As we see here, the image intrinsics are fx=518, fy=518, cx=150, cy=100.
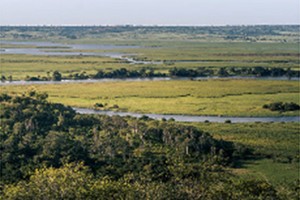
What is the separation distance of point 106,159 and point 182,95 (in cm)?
3814

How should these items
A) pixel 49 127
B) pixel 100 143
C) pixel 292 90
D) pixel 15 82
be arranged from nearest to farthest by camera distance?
pixel 100 143 → pixel 49 127 → pixel 292 90 → pixel 15 82

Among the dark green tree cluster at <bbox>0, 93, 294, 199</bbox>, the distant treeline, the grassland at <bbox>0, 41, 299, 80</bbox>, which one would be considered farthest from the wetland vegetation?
the grassland at <bbox>0, 41, 299, 80</bbox>

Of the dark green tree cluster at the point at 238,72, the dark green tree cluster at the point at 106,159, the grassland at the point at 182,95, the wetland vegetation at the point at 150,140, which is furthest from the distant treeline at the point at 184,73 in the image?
the dark green tree cluster at the point at 106,159

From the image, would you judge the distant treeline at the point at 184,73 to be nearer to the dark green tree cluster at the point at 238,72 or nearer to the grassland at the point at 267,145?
the dark green tree cluster at the point at 238,72

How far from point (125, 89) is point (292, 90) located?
26.1m

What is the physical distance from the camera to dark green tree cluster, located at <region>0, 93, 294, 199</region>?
88.2 feet

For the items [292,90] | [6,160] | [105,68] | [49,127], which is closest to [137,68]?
[105,68]

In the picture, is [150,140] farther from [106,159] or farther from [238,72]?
[238,72]

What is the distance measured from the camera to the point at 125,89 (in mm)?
81938

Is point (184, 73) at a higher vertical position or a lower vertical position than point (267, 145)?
higher

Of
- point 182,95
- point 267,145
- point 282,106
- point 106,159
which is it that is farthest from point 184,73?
point 106,159

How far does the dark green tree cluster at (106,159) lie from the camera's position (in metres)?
26.9

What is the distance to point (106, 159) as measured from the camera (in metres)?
39.4

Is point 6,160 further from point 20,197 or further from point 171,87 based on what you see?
point 171,87
